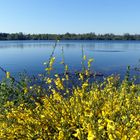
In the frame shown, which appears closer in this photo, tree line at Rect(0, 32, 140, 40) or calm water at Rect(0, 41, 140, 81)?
calm water at Rect(0, 41, 140, 81)

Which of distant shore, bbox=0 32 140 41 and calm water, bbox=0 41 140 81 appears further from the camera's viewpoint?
distant shore, bbox=0 32 140 41

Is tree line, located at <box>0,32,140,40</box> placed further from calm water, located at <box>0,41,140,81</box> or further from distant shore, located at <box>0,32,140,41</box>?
calm water, located at <box>0,41,140,81</box>

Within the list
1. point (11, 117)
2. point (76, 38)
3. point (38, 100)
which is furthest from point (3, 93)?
point (76, 38)

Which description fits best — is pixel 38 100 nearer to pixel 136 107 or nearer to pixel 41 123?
pixel 41 123

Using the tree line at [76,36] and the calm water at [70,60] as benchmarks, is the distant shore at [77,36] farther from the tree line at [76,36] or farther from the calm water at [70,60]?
the calm water at [70,60]

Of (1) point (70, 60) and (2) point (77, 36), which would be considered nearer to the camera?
(1) point (70, 60)

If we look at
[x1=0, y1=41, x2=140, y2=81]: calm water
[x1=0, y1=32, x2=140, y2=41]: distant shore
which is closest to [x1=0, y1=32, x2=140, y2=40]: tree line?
[x1=0, y1=32, x2=140, y2=41]: distant shore

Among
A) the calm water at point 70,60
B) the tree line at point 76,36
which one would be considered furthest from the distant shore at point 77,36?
the calm water at point 70,60

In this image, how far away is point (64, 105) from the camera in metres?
3.93

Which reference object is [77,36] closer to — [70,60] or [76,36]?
[76,36]

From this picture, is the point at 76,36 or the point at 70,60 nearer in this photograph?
the point at 70,60

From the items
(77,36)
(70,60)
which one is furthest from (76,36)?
(70,60)

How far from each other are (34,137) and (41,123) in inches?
11.5

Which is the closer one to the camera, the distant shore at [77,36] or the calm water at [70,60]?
the calm water at [70,60]
